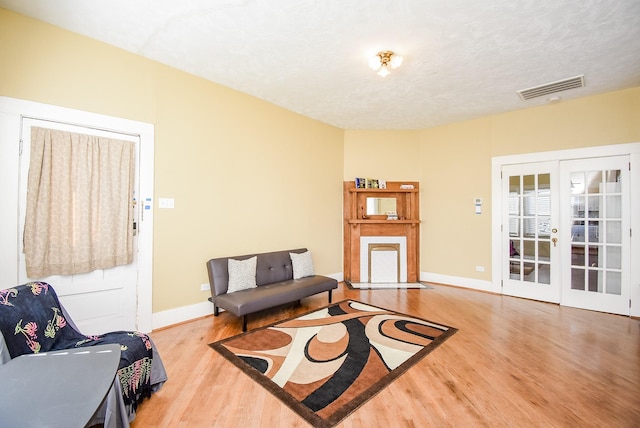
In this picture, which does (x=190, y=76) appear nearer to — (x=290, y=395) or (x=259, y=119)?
(x=259, y=119)

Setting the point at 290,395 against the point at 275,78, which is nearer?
the point at 290,395

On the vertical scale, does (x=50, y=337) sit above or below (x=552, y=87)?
below

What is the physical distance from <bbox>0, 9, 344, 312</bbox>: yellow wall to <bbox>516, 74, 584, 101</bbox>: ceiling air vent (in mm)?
2991

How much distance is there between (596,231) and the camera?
386 cm

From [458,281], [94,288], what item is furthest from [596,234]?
[94,288]

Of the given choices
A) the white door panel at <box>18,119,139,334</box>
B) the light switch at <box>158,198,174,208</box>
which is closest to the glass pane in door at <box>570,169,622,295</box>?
the light switch at <box>158,198,174,208</box>

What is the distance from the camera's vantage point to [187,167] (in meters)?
3.36

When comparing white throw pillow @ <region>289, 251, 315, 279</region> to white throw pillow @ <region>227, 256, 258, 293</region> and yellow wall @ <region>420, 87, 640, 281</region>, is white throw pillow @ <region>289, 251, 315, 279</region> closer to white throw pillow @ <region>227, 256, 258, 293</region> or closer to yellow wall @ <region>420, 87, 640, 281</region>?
white throw pillow @ <region>227, 256, 258, 293</region>

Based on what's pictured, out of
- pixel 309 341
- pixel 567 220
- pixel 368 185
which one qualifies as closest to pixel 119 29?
pixel 309 341

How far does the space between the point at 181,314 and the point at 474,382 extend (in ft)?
9.91

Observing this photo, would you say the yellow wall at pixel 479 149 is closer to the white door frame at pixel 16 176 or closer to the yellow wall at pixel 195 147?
the yellow wall at pixel 195 147

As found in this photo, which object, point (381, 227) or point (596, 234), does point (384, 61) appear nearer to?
point (381, 227)

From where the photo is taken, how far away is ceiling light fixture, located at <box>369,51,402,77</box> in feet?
9.42

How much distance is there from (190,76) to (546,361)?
4.67 m
